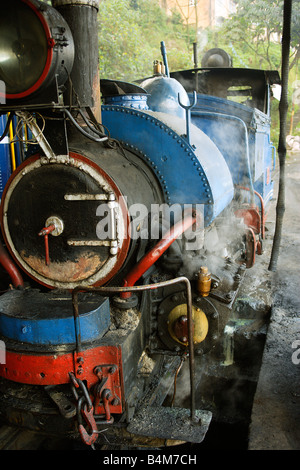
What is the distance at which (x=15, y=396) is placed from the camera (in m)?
2.20

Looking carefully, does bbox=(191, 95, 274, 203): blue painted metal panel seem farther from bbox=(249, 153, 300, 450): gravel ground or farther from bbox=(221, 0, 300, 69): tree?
bbox=(221, 0, 300, 69): tree

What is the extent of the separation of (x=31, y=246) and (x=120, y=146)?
2.91 ft

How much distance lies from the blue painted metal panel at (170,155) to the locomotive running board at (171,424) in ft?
4.13

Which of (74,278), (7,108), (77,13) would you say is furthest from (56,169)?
(77,13)

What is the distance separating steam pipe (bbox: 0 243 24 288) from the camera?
98.8 inches

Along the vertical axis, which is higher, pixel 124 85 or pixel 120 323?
pixel 124 85

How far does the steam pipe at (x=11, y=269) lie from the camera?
251cm

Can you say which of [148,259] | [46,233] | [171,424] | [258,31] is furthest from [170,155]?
[258,31]

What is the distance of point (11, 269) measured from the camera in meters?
2.52

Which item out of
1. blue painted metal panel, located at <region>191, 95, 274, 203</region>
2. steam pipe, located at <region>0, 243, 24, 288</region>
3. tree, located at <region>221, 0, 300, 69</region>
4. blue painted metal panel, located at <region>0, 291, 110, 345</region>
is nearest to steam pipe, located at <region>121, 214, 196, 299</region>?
blue painted metal panel, located at <region>0, 291, 110, 345</region>

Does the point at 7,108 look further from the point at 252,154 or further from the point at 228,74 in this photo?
the point at 228,74

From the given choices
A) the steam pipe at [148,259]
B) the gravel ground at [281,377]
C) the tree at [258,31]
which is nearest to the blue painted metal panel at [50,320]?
the steam pipe at [148,259]

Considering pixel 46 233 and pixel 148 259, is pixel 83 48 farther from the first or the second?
pixel 148 259

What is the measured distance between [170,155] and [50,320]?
1417mm
